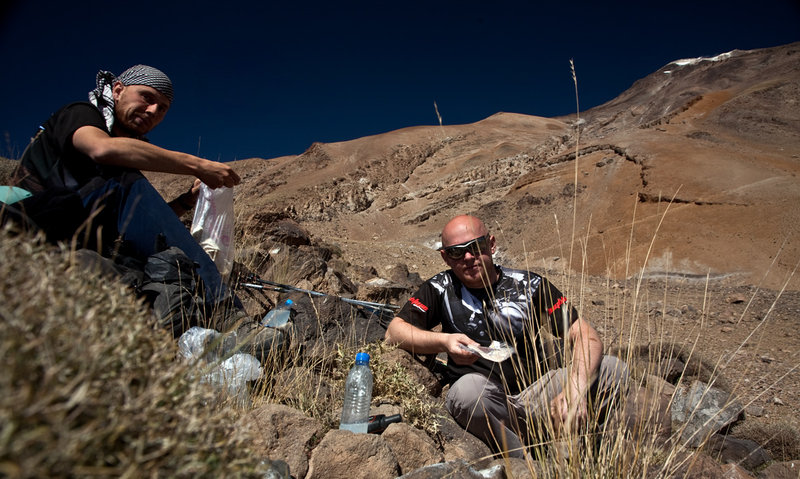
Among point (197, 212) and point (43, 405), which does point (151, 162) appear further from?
point (43, 405)

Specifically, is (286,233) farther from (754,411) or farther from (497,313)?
(754,411)

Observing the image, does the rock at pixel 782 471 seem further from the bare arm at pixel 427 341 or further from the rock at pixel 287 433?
the rock at pixel 287 433

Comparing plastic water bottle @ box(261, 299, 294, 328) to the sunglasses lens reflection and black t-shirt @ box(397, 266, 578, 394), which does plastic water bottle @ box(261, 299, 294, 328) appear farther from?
the sunglasses lens reflection

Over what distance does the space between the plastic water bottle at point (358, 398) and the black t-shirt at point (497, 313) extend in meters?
0.59

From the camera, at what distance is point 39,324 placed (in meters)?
0.63

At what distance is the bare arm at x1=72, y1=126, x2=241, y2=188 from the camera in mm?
2082

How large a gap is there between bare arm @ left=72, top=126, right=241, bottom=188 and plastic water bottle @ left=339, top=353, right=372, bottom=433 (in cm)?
129

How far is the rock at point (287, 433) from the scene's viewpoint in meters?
1.72

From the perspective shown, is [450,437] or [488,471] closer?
[488,471]

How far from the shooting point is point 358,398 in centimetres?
221

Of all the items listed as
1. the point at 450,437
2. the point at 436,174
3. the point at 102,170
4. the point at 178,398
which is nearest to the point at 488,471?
the point at 450,437

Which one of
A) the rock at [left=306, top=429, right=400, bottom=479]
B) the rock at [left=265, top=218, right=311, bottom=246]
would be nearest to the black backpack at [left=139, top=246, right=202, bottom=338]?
the rock at [left=306, top=429, right=400, bottom=479]

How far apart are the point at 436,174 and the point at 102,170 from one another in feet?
71.0

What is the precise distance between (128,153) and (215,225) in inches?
39.8
